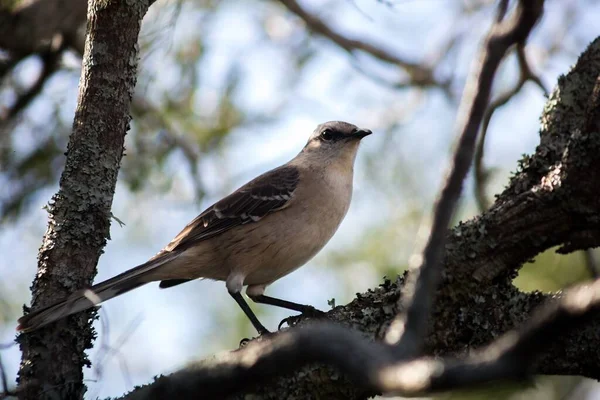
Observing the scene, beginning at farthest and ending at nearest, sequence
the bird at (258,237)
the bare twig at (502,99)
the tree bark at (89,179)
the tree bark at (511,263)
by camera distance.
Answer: the bare twig at (502,99) < the bird at (258,237) < the tree bark at (89,179) < the tree bark at (511,263)

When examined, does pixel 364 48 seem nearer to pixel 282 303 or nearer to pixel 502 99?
pixel 502 99

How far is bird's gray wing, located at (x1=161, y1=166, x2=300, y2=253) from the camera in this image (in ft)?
16.8

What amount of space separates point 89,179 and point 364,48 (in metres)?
4.32

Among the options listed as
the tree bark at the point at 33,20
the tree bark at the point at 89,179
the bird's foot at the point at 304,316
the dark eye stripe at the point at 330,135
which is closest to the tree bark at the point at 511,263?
the tree bark at the point at 89,179

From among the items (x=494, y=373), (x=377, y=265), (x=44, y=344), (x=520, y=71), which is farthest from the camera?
(x=377, y=265)

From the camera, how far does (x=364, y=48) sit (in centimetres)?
735

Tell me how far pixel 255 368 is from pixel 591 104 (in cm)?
211

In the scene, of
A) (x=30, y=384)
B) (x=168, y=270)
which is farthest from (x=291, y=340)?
(x=168, y=270)

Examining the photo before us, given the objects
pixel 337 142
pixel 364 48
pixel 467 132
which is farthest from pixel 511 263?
pixel 364 48

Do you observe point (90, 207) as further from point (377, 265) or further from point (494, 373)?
point (377, 265)

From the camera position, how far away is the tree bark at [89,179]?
3525mm

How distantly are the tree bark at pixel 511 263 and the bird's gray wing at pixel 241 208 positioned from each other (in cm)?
171

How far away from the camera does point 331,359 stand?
5.89ft

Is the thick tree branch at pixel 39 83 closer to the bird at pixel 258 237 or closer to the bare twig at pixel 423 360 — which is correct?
the bird at pixel 258 237
